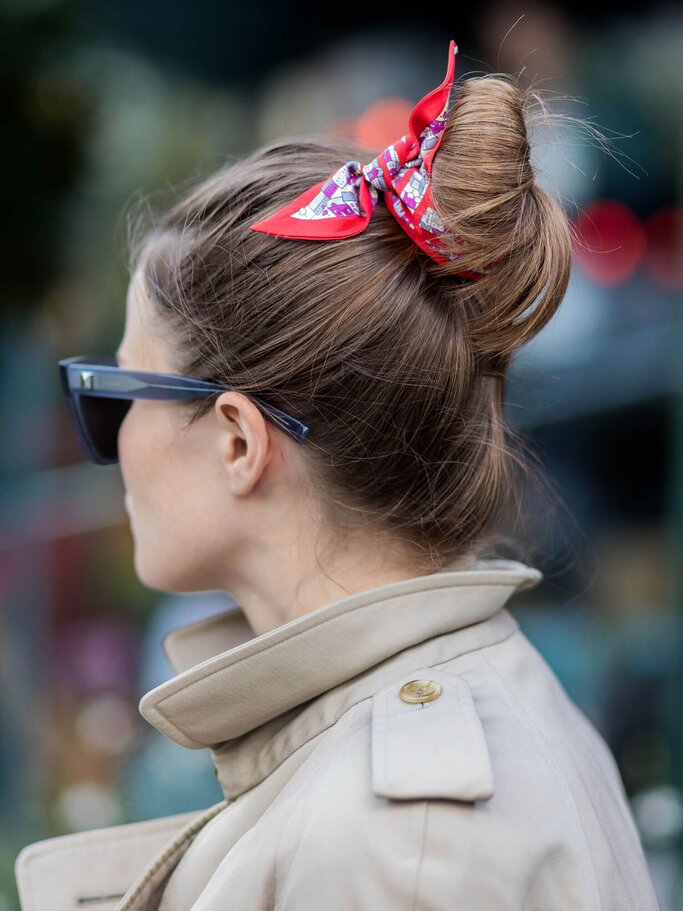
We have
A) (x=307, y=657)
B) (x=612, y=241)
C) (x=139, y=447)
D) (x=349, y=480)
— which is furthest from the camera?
(x=612, y=241)

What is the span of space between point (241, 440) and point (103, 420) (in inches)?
12.2

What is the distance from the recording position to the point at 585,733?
5.19ft

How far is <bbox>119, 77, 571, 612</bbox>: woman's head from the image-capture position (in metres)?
1.40

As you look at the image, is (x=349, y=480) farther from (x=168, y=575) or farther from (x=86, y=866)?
(x=86, y=866)

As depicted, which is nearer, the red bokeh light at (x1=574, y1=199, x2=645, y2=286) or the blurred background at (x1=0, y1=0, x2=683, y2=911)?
the blurred background at (x1=0, y1=0, x2=683, y2=911)

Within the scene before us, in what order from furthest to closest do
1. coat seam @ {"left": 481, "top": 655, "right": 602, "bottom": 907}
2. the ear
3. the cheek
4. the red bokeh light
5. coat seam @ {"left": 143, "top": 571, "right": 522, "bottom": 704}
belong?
the red bokeh light < the cheek < the ear < coat seam @ {"left": 143, "top": 571, "right": 522, "bottom": 704} < coat seam @ {"left": 481, "top": 655, "right": 602, "bottom": 907}

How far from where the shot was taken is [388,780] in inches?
43.5

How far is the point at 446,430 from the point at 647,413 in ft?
7.45

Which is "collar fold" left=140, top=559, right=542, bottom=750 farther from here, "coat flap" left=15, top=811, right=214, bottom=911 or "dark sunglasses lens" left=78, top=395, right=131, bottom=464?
"dark sunglasses lens" left=78, top=395, right=131, bottom=464

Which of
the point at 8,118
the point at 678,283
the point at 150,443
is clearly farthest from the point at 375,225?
the point at 8,118

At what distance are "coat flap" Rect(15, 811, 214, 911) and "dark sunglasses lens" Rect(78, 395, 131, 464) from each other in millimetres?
630

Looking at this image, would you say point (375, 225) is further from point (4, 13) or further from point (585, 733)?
point (4, 13)

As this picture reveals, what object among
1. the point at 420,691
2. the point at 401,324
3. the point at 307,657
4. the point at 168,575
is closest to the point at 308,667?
the point at 307,657

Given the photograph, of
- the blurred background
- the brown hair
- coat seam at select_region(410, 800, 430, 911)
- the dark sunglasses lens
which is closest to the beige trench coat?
coat seam at select_region(410, 800, 430, 911)
